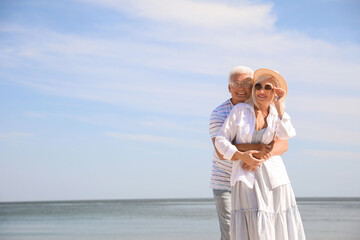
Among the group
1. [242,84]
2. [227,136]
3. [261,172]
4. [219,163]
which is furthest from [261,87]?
[219,163]

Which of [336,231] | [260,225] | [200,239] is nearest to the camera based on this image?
[260,225]

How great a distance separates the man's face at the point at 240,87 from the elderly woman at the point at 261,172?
0.17 m

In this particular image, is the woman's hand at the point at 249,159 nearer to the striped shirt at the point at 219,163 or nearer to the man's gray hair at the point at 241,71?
the striped shirt at the point at 219,163

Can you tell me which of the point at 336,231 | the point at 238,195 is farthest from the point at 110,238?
the point at 238,195

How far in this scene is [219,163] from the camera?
12.3ft

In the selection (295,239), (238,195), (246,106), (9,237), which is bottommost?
(9,237)

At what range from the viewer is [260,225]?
3.13 m

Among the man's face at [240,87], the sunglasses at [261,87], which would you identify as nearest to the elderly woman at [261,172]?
the sunglasses at [261,87]

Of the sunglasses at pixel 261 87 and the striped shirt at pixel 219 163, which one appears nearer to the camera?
the sunglasses at pixel 261 87

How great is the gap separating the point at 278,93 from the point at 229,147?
1.60ft

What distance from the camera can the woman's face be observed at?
10.7 feet

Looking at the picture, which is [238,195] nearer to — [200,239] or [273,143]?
[273,143]

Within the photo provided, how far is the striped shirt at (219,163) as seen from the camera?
3506mm

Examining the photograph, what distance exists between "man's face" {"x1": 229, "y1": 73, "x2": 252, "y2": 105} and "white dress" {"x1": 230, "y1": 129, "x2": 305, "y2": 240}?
379 mm
